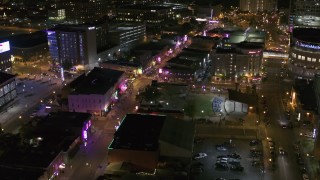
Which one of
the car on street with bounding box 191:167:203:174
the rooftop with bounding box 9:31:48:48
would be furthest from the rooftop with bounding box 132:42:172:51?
the car on street with bounding box 191:167:203:174

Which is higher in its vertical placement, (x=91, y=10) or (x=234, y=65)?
(x=91, y=10)

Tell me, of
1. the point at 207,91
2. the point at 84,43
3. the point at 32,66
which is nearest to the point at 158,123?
the point at 207,91

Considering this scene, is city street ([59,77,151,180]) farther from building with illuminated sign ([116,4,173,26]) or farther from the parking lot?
building with illuminated sign ([116,4,173,26])

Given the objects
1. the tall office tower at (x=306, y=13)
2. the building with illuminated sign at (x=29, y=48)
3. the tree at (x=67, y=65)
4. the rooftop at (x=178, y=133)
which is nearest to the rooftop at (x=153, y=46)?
the tree at (x=67, y=65)

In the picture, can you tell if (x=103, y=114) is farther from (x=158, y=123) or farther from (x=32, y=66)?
(x=32, y=66)

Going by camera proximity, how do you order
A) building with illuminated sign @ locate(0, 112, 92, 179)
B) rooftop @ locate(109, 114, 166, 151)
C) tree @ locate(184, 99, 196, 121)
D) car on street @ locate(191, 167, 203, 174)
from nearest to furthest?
1. building with illuminated sign @ locate(0, 112, 92, 179)
2. car on street @ locate(191, 167, 203, 174)
3. rooftop @ locate(109, 114, 166, 151)
4. tree @ locate(184, 99, 196, 121)

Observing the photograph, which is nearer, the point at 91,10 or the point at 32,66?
the point at 32,66
